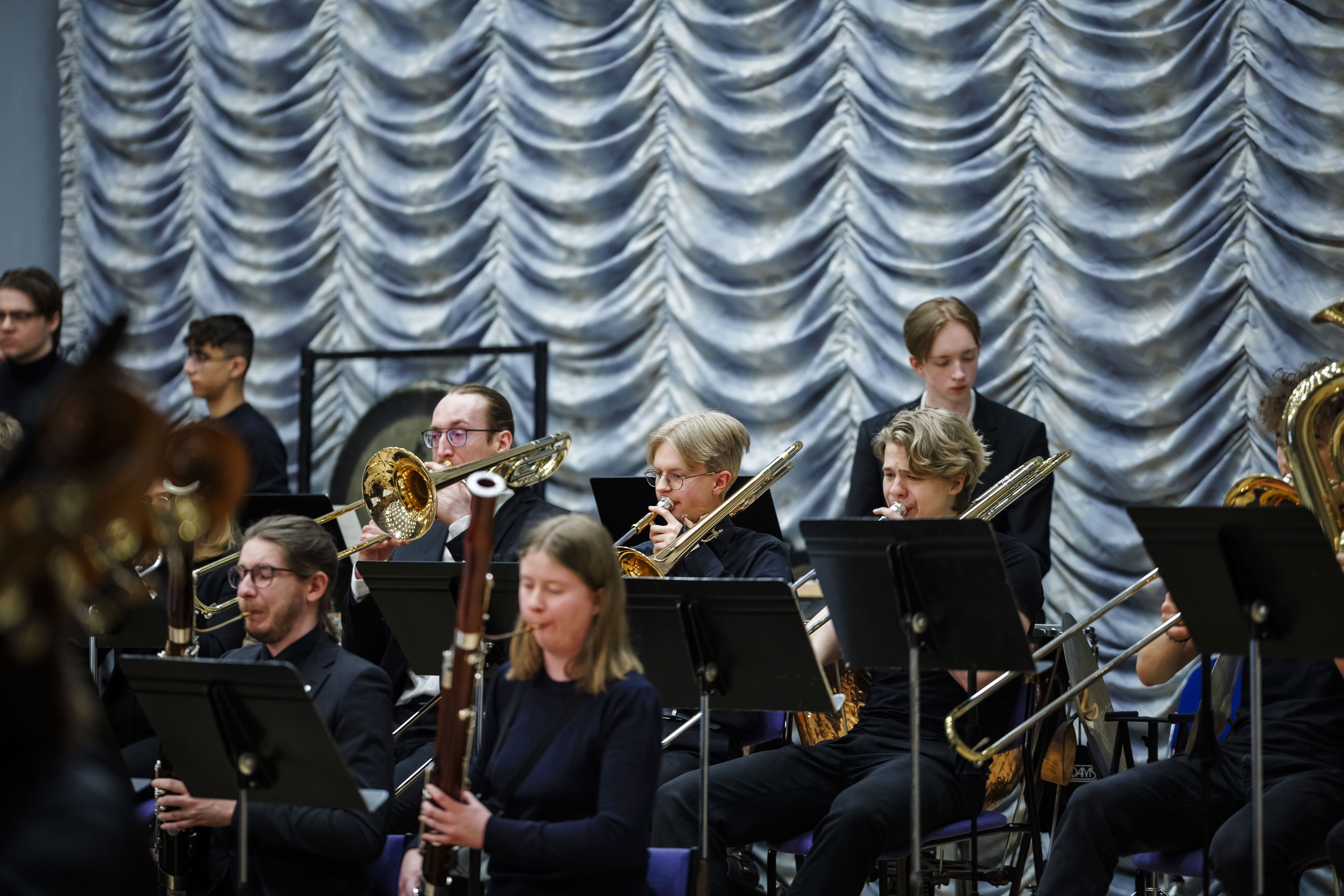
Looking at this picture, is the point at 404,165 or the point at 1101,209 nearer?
the point at 1101,209

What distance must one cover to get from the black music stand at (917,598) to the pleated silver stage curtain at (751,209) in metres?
2.41

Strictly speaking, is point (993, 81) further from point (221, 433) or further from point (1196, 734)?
point (221, 433)

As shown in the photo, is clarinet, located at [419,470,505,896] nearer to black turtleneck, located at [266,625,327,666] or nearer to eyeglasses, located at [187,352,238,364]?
black turtleneck, located at [266,625,327,666]

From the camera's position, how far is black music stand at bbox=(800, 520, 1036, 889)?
332cm

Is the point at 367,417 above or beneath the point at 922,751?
above

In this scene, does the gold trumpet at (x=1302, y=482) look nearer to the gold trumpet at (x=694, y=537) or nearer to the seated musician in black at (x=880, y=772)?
the seated musician in black at (x=880, y=772)

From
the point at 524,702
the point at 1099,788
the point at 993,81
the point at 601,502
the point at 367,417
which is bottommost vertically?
the point at 1099,788

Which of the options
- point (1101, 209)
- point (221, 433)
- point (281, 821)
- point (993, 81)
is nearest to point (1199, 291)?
point (1101, 209)

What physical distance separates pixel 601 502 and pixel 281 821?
5.46 ft

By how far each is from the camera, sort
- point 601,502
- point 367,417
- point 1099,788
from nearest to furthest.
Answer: point 1099,788
point 601,502
point 367,417

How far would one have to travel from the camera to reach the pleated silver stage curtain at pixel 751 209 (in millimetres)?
5617

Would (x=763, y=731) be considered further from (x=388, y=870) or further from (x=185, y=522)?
(x=185, y=522)

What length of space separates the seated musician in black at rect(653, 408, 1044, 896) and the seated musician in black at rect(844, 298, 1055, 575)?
0.69 m

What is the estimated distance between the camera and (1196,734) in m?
3.49
